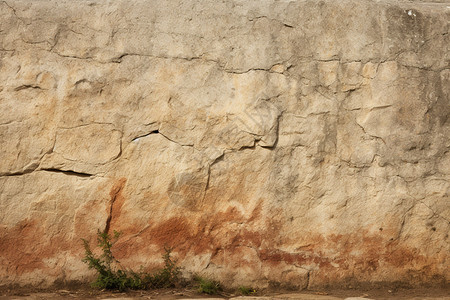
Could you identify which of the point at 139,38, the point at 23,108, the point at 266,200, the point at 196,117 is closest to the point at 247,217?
the point at 266,200

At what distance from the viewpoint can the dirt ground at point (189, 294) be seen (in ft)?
10.5

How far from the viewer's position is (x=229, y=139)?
338 centimetres

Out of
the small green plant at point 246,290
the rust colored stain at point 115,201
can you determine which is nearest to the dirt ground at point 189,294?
the small green plant at point 246,290

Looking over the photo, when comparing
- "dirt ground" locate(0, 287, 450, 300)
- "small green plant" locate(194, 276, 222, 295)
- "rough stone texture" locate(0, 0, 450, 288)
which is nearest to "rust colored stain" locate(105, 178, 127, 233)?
"rough stone texture" locate(0, 0, 450, 288)

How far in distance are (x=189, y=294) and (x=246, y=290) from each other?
1.12 feet

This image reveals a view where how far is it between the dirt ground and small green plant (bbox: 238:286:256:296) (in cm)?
3

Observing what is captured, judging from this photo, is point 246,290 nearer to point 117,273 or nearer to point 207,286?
point 207,286

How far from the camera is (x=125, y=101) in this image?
131 inches

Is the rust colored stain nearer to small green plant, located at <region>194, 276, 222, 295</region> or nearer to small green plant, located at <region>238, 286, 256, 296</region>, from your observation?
small green plant, located at <region>194, 276, 222, 295</region>

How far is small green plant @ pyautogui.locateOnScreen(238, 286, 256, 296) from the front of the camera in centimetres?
330

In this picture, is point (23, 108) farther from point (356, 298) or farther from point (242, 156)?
point (356, 298)

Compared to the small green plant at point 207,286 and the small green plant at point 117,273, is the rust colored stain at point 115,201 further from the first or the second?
the small green plant at point 207,286

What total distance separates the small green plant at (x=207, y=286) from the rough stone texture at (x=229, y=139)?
0.06 meters

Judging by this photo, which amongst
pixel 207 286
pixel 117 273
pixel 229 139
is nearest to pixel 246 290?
pixel 207 286
